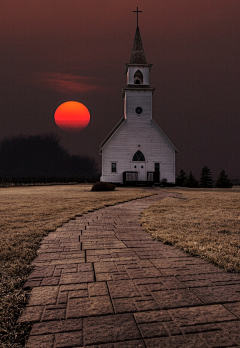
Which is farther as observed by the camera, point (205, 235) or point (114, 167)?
point (114, 167)

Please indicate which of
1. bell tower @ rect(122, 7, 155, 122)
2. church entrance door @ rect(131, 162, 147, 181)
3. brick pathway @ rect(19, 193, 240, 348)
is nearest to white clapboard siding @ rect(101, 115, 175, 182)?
church entrance door @ rect(131, 162, 147, 181)

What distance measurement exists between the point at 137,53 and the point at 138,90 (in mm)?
5844

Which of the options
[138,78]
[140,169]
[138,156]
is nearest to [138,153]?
[138,156]

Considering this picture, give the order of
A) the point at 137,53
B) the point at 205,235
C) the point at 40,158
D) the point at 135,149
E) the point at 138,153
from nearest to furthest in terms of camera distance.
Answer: the point at 205,235 < the point at 135,149 < the point at 138,153 < the point at 137,53 < the point at 40,158

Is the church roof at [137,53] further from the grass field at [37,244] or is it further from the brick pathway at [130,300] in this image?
the brick pathway at [130,300]

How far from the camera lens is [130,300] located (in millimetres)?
2441

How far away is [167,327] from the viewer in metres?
2.01

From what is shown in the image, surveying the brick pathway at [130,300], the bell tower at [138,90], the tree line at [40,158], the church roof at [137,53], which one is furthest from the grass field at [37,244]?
the tree line at [40,158]

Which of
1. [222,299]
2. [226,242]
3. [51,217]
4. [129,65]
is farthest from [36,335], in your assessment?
[129,65]

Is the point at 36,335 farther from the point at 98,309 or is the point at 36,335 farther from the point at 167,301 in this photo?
the point at 167,301

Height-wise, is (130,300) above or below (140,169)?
below

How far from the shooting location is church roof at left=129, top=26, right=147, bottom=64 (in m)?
32.9

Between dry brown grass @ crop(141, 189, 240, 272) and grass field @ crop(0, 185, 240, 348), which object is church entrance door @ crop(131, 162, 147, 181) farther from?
dry brown grass @ crop(141, 189, 240, 272)

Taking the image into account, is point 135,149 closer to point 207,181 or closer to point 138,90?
point 138,90
